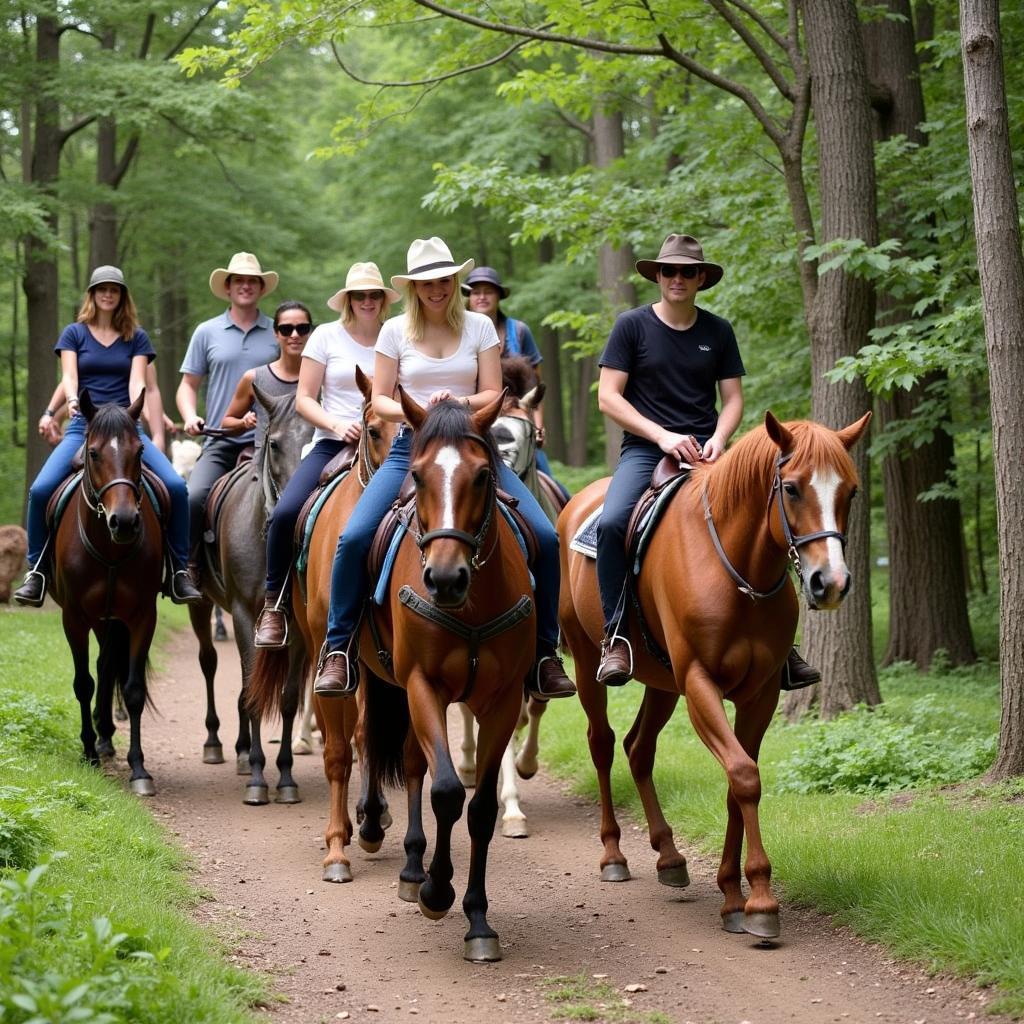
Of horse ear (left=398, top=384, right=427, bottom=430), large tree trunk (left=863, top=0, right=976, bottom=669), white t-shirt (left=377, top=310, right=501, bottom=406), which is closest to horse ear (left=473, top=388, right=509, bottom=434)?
horse ear (left=398, top=384, right=427, bottom=430)

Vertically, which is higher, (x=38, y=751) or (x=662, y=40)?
(x=662, y=40)

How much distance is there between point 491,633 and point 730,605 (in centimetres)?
121

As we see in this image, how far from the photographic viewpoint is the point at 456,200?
14023 millimetres

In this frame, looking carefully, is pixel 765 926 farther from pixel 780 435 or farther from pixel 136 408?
pixel 136 408

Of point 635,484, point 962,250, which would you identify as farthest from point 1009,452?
point 962,250

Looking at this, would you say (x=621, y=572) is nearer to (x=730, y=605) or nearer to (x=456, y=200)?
(x=730, y=605)

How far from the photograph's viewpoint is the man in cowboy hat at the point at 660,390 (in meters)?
7.70

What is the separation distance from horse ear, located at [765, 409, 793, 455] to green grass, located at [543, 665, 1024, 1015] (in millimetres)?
2159

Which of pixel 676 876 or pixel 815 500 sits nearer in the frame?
pixel 815 500

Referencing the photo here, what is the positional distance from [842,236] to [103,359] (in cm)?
601

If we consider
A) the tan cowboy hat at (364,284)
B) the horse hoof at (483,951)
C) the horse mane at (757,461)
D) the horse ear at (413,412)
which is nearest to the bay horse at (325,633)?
the tan cowboy hat at (364,284)

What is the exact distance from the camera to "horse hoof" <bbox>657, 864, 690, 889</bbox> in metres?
7.67

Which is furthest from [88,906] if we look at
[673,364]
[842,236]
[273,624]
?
[842,236]

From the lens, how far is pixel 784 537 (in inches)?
258
